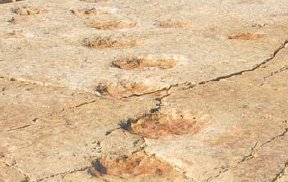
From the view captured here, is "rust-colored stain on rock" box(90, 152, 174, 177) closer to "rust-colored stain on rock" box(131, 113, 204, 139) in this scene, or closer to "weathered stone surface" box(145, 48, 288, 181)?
"weathered stone surface" box(145, 48, 288, 181)

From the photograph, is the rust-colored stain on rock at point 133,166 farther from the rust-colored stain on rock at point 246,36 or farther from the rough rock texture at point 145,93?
the rust-colored stain on rock at point 246,36

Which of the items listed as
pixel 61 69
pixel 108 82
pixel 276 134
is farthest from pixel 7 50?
pixel 276 134

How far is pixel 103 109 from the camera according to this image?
5.50m

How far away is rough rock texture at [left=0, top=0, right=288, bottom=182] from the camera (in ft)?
14.7

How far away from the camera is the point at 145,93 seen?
593cm

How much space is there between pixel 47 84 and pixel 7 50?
144 cm


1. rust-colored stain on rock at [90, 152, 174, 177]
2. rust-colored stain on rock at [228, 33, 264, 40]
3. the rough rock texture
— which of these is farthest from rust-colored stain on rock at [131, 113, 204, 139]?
rust-colored stain on rock at [228, 33, 264, 40]

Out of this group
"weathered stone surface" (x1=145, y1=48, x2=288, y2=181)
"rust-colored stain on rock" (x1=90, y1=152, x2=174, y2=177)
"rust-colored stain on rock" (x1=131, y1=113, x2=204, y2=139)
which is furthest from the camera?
"rust-colored stain on rock" (x1=131, y1=113, x2=204, y2=139)

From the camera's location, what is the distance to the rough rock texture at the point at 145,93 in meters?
4.49

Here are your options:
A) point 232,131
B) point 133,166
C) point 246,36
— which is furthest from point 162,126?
point 246,36

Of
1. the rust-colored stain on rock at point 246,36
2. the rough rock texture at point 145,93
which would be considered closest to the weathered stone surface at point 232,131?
the rough rock texture at point 145,93

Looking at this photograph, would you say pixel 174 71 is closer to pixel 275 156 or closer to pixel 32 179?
pixel 275 156

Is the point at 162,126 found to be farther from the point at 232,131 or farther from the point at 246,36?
the point at 246,36

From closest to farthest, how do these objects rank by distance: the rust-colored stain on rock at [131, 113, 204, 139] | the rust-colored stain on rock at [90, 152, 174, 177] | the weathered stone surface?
the weathered stone surface → the rust-colored stain on rock at [90, 152, 174, 177] → the rust-colored stain on rock at [131, 113, 204, 139]
